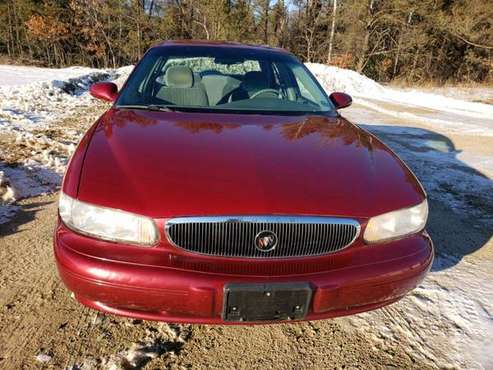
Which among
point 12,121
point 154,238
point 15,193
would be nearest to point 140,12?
point 12,121

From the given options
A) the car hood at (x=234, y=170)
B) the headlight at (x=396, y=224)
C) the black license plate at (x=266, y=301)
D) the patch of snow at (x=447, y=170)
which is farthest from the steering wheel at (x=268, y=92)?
the patch of snow at (x=447, y=170)

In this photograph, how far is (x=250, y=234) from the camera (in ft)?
5.43

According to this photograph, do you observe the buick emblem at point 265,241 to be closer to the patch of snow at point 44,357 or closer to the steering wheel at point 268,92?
the patch of snow at point 44,357

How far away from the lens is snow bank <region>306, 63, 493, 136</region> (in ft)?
27.5

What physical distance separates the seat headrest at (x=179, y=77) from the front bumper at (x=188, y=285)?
5.24 feet

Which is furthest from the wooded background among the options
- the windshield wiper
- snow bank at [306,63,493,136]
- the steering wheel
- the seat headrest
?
the windshield wiper

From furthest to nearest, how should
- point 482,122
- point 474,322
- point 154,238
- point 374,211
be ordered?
1. point 482,122
2. point 474,322
3. point 374,211
4. point 154,238

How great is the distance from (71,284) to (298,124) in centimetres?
165

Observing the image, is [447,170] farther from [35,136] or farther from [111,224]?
[35,136]

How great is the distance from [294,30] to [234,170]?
107 ft

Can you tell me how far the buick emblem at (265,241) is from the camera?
5.45 ft

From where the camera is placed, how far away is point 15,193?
140 inches

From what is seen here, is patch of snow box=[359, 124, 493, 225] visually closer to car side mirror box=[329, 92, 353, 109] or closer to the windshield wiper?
car side mirror box=[329, 92, 353, 109]

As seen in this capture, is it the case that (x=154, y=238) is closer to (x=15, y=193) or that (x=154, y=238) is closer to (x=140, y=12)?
(x=15, y=193)
